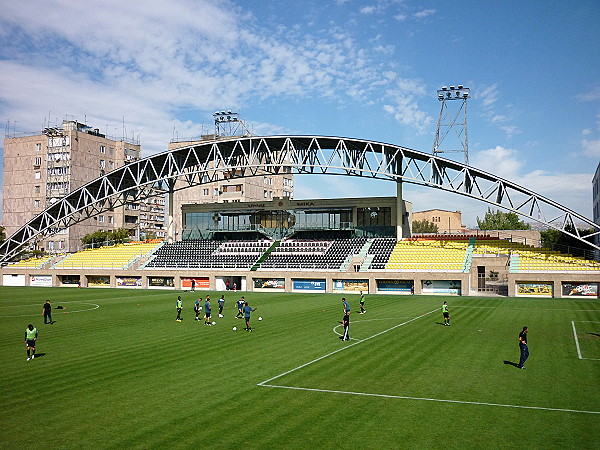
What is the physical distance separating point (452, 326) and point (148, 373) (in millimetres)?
20160

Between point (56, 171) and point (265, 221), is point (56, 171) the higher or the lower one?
the higher one

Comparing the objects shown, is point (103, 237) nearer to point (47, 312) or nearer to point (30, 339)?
point (47, 312)

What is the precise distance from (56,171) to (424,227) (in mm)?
106180

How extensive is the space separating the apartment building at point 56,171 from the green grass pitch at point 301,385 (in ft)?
269

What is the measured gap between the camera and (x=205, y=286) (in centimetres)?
6706

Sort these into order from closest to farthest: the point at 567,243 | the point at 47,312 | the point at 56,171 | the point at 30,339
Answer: the point at 30,339 < the point at 47,312 < the point at 567,243 < the point at 56,171

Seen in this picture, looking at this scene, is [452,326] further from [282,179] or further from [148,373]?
[282,179]

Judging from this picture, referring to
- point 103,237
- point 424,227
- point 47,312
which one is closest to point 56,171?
point 103,237

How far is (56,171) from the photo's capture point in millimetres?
110312

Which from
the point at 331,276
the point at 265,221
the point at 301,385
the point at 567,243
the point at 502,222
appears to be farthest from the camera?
the point at 502,222

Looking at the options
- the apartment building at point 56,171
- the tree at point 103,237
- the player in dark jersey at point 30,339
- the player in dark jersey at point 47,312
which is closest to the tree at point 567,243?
the player in dark jersey at point 47,312

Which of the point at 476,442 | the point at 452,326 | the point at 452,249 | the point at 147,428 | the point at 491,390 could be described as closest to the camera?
the point at 476,442

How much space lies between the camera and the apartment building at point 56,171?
109 metres

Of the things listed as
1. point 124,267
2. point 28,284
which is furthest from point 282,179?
point 28,284
